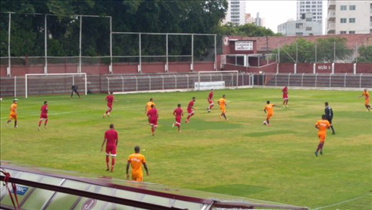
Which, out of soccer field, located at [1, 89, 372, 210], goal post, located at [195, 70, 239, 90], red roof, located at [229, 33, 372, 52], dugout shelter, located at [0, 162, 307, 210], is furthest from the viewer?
red roof, located at [229, 33, 372, 52]

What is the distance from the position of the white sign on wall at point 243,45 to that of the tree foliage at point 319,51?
5.96 m

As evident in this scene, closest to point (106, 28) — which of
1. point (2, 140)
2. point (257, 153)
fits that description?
point (2, 140)

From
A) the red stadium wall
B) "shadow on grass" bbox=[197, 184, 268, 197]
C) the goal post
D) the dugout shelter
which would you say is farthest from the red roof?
the dugout shelter

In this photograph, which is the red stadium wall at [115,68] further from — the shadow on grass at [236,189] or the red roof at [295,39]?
the shadow on grass at [236,189]

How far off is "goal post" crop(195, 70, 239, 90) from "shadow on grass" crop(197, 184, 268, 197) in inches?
2234

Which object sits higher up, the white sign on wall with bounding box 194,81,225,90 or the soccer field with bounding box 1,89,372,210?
the white sign on wall with bounding box 194,81,225,90

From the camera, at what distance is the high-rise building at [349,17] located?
119 m

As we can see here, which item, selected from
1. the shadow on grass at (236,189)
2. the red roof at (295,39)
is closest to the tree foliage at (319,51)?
the red roof at (295,39)

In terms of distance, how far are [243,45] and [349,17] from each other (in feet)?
147

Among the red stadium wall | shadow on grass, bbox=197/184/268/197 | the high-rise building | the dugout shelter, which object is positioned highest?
the high-rise building

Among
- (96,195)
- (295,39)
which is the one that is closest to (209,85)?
(295,39)

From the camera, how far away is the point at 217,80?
8075 centimetres

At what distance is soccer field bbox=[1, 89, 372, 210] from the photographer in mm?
19859

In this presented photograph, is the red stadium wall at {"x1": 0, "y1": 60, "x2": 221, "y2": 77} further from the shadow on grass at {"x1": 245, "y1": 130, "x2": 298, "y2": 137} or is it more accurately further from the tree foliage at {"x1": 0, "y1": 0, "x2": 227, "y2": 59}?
the shadow on grass at {"x1": 245, "y1": 130, "x2": 298, "y2": 137}
